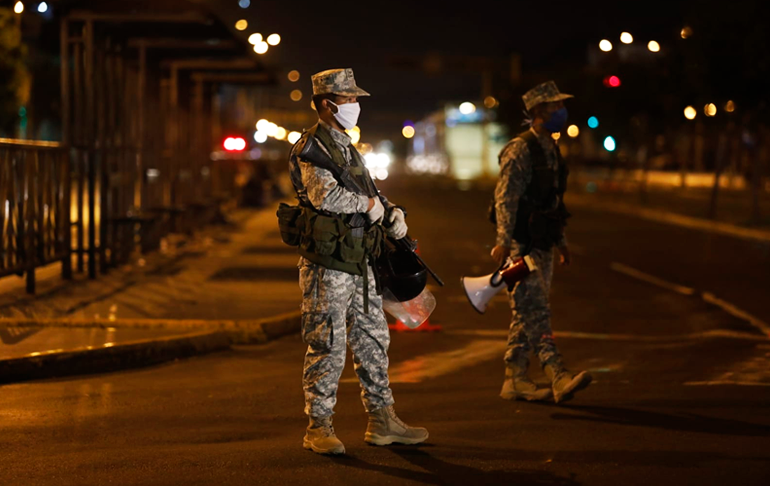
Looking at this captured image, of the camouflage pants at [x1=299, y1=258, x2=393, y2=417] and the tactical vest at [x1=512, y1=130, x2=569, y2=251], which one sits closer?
the camouflage pants at [x1=299, y1=258, x2=393, y2=417]

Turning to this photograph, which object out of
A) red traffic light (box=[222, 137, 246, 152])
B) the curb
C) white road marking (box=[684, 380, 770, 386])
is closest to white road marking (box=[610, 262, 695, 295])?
the curb

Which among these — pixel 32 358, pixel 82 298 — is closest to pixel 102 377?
pixel 32 358

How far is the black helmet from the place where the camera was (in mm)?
6547

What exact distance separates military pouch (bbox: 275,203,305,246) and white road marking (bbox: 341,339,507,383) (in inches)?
106

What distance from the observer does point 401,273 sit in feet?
21.6

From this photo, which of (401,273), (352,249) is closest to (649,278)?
(401,273)

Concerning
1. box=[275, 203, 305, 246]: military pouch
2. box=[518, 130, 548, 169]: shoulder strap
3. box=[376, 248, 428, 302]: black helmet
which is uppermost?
box=[518, 130, 548, 169]: shoulder strap

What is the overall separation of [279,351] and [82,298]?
11.9ft

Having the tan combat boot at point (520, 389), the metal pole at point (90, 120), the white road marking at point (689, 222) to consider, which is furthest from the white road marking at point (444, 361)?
the white road marking at point (689, 222)

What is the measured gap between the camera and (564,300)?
48.1ft

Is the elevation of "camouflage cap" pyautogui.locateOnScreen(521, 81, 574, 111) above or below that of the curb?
above

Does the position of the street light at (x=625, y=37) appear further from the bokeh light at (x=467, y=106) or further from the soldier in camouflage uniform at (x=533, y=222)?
the bokeh light at (x=467, y=106)

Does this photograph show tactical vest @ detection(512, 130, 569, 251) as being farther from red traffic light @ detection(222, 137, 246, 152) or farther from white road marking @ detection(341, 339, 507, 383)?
red traffic light @ detection(222, 137, 246, 152)

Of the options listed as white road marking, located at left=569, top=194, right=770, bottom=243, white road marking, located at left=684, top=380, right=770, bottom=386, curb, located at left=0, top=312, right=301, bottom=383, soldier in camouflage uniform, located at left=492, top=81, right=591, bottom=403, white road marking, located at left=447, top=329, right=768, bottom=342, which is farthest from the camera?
white road marking, located at left=569, top=194, right=770, bottom=243
